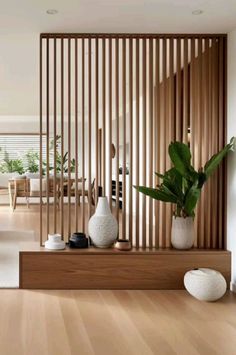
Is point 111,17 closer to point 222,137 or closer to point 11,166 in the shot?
point 222,137

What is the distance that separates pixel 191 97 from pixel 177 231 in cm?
139

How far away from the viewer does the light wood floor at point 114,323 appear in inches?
103

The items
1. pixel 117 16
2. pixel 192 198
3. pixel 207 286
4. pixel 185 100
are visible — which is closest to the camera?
pixel 207 286

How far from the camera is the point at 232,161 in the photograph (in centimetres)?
399

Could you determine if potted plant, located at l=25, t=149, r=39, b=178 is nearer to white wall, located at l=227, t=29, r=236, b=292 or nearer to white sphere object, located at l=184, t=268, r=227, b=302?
white wall, located at l=227, t=29, r=236, b=292

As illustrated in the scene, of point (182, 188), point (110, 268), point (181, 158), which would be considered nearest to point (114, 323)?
point (110, 268)

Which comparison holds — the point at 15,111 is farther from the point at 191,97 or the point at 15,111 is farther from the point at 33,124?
the point at 191,97

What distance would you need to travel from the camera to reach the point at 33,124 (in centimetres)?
1252

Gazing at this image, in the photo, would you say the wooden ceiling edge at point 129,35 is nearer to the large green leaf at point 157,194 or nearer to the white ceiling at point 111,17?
the white ceiling at point 111,17

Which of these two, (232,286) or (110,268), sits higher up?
(110,268)

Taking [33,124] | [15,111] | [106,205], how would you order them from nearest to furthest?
[106,205]
[15,111]
[33,124]

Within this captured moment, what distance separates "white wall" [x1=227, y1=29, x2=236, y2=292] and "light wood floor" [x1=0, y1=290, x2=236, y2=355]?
1.67ft

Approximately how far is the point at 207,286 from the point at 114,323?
0.93 meters

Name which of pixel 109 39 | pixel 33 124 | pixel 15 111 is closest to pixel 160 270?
pixel 109 39
